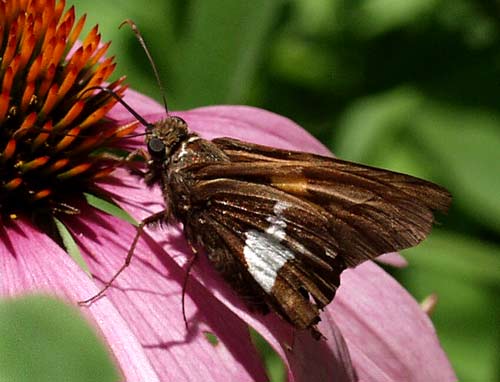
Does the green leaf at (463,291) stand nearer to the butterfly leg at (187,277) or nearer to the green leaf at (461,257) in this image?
the green leaf at (461,257)

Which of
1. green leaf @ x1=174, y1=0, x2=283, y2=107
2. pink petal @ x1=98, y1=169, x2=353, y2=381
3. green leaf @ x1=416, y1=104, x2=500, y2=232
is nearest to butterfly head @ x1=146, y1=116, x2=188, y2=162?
pink petal @ x1=98, y1=169, x2=353, y2=381

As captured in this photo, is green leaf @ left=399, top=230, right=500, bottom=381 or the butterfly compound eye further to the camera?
green leaf @ left=399, top=230, right=500, bottom=381

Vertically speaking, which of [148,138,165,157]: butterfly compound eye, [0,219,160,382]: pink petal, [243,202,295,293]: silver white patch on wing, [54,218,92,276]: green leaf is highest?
[148,138,165,157]: butterfly compound eye

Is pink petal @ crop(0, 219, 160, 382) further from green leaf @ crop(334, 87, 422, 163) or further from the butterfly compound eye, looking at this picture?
green leaf @ crop(334, 87, 422, 163)

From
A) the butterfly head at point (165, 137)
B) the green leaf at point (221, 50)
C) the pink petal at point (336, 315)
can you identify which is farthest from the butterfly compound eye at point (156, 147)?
the green leaf at point (221, 50)

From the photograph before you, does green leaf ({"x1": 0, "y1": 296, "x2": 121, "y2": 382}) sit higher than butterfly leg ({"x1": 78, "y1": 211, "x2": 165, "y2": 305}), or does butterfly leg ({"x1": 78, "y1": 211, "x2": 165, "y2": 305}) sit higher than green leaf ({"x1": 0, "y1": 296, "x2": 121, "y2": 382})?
green leaf ({"x1": 0, "y1": 296, "x2": 121, "y2": 382})

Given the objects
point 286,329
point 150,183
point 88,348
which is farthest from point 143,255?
point 88,348

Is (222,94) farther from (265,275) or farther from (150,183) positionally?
(265,275)

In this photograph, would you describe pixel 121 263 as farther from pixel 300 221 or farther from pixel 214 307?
pixel 300 221
